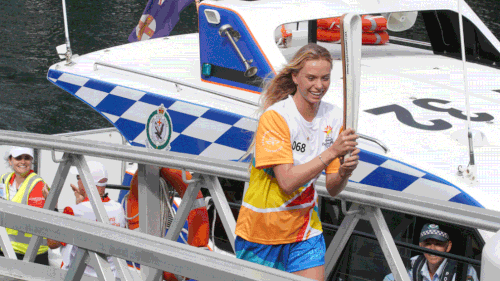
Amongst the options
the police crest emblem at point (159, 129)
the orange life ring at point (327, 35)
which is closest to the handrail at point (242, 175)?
the police crest emblem at point (159, 129)

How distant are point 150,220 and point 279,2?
8.12 feet

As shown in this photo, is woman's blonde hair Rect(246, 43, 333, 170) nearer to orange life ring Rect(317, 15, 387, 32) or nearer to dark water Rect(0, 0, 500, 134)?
orange life ring Rect(317, 15, 387, 32)

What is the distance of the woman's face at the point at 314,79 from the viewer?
2.17 metres

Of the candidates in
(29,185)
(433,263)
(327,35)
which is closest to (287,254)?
(433,263)

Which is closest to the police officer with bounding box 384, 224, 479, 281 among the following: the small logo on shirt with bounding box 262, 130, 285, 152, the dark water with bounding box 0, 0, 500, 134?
the small logo on shirt with bounding box 262, 130, 285, 152

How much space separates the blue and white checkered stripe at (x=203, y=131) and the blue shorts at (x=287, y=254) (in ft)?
4.02

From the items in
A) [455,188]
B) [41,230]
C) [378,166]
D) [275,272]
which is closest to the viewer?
[275,272]

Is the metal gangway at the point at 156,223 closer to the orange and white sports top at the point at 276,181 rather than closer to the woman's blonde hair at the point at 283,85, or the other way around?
the orange and white sports top at the point at 276,181

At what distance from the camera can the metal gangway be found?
166 cm

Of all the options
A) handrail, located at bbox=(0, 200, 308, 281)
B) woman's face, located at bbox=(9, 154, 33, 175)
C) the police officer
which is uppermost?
woman's face, located at bbox=(9, 154, 33, 175)

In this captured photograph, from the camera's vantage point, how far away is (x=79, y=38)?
1808cm

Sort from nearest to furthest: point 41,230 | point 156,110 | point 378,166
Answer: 1. point 41,230
2. point 378,166
3. point 156,110

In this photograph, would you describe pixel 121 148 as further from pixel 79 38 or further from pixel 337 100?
pixel 79 38

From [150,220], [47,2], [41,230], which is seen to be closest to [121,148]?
[150,220]
